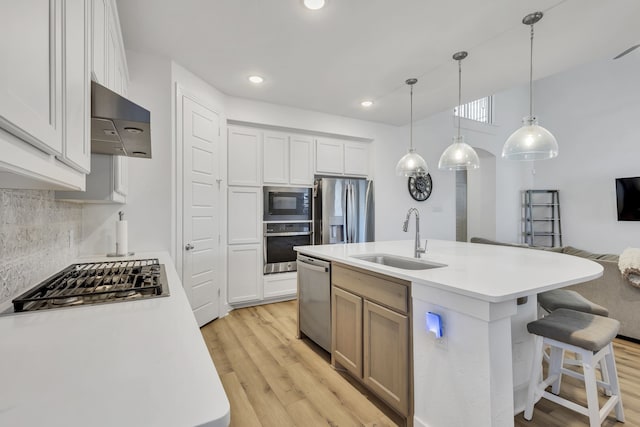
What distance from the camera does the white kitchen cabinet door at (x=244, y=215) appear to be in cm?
363

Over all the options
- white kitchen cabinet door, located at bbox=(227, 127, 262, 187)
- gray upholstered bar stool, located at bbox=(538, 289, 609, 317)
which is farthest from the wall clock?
gray upholstered bar stool, located at bbox=(538, 289, 609, 317)

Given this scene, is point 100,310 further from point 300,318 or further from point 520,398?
point 520,398

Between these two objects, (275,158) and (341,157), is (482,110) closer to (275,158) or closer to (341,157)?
(341,157)

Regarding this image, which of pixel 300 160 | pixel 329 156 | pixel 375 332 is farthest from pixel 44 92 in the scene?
pixel 329 156

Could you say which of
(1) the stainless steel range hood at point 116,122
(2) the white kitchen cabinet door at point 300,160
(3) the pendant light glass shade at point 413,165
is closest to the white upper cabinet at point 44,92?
(1) the stainless steel range hood at point 116,122

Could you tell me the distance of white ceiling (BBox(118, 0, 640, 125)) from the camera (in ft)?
6.68

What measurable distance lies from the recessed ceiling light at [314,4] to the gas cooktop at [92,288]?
1961mm

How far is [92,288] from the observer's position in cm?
127

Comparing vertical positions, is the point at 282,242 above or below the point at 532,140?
below

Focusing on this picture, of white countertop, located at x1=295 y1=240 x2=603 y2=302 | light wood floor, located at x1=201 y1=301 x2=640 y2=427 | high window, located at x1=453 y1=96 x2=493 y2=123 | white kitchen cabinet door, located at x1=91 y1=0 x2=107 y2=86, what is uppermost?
high window, located at x1=453 y1=96 x2=493 y2=123

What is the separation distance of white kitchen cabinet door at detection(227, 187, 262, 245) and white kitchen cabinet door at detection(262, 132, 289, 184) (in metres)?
0.27

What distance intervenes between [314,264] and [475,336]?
1.45 meters

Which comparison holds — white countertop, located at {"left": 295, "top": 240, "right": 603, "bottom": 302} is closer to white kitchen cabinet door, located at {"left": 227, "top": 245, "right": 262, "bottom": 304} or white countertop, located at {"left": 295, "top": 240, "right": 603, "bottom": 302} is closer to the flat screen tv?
white kitchen cabinet door, located at {"left": 227, "top": 245, "right": 262, "bottom": 304}

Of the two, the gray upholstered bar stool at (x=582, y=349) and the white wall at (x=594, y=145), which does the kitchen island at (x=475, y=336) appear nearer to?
the gray upholstered bar stool at (x=582, y=349)
